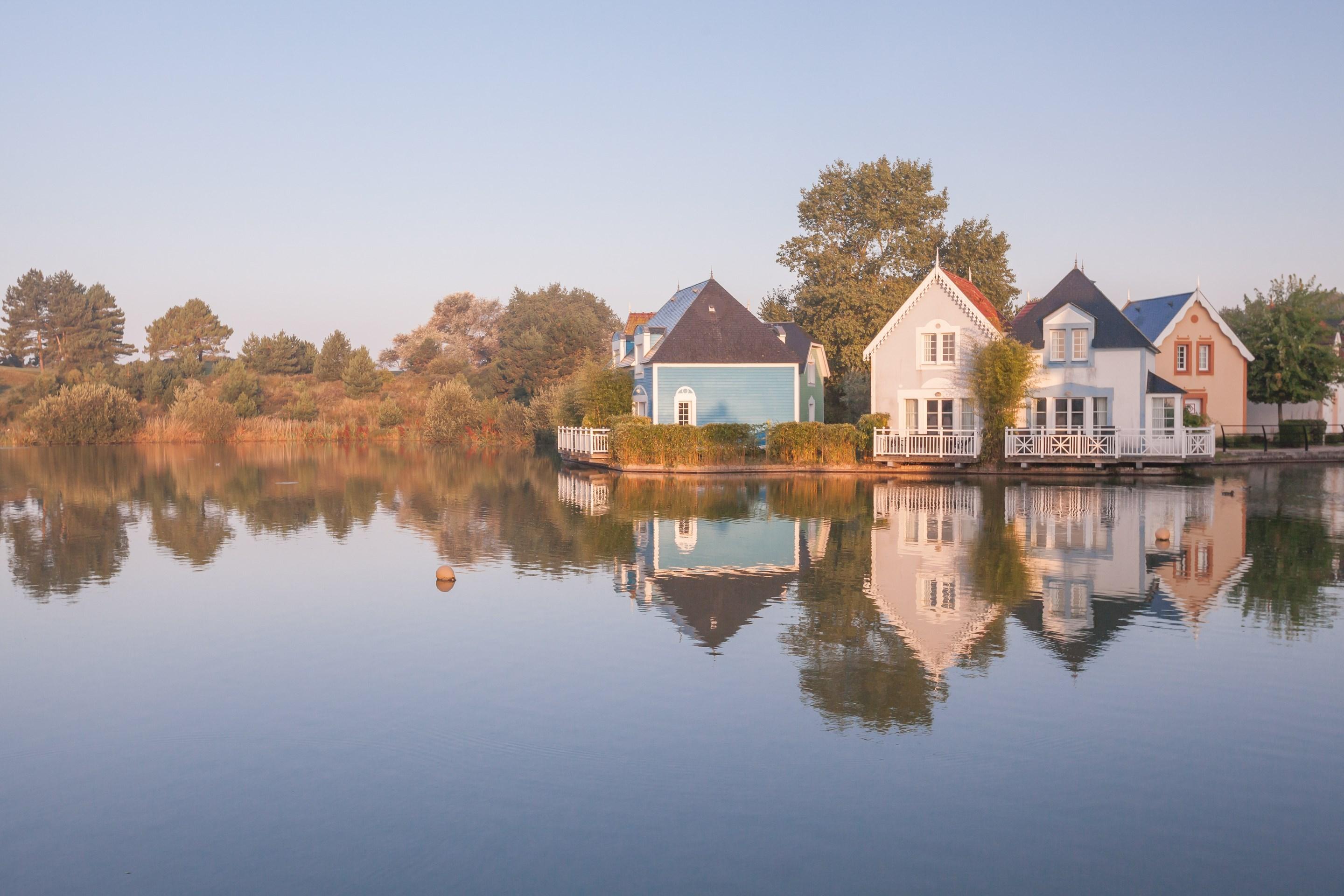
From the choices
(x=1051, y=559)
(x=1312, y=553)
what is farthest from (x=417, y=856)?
(x=1312, y=553)

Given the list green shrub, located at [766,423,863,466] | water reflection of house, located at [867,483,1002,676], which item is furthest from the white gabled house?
→ water reflection of house, located at [867,483,1002,676]

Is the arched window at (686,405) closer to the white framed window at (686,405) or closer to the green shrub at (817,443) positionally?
the white framed window at (686,405)

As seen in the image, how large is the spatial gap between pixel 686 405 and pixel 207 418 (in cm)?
3726

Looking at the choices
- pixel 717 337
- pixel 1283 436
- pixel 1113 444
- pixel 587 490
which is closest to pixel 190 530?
pixel 587 490

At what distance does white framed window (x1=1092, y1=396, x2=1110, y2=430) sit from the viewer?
36.3m

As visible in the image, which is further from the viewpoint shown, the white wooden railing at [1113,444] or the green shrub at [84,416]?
the green shrub at [84,416]

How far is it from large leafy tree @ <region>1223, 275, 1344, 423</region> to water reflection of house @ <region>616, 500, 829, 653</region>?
115 ft

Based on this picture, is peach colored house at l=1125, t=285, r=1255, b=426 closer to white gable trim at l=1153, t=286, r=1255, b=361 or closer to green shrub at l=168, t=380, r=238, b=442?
white gable trim at l=1153, t=286, r=1255, b=361

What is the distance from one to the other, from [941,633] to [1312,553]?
30.8ft

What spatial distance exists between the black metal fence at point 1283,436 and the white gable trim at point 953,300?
45.8ft

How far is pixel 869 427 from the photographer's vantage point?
121 feet

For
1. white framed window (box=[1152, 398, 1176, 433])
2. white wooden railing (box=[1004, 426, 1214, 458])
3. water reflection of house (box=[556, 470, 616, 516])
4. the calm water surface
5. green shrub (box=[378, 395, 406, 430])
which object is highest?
green shrub (box=[378, 395, 406, 430])

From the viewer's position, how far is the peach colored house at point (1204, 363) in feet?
150

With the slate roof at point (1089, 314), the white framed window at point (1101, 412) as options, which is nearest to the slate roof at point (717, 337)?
the slate roof at point (1089, 314)
